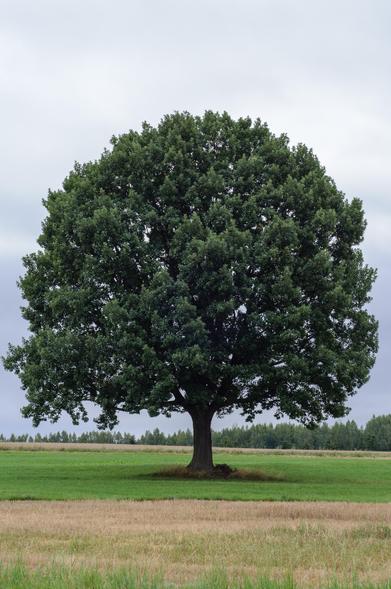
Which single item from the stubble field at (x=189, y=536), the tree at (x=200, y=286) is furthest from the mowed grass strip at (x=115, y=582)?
the tree at (x=200, y=286)

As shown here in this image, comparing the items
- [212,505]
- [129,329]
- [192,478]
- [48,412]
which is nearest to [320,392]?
[192,478]

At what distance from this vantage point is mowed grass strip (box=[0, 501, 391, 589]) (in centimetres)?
1794

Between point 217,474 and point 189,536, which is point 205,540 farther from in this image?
point 217,474

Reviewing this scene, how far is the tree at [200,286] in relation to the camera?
4888cm

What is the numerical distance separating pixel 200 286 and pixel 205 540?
27004mm

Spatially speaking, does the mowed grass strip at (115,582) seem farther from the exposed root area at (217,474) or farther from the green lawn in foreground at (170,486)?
the exposed root area at (217,474)

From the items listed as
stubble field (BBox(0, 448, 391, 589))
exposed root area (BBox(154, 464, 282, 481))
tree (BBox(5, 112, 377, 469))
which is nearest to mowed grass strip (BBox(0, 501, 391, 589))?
stubble field (BBox(0, 448, 391, 589))

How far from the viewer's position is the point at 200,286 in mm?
49062

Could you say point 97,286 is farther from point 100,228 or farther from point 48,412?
point 48,412

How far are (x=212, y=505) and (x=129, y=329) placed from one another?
16738 mm

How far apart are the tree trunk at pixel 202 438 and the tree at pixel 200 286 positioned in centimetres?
→ 9

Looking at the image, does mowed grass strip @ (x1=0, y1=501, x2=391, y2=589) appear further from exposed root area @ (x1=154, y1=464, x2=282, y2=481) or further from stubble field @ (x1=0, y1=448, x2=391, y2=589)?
exposed root area @ (x1=154, y1=464, x2=282, y2=481)

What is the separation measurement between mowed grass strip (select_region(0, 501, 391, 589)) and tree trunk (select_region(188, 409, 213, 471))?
791 inches

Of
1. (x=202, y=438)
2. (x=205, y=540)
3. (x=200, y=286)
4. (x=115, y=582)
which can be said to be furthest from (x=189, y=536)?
(x=202, y=438)
